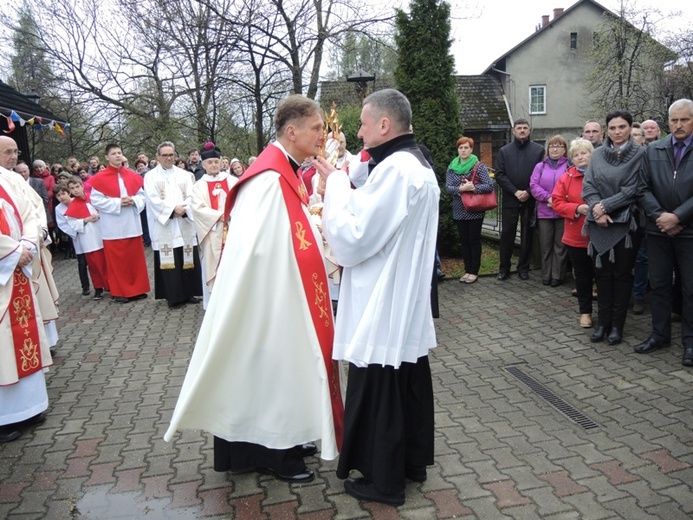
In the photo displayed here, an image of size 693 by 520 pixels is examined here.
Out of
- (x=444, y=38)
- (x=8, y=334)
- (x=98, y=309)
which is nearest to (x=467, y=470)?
→ (x=8, y=334)

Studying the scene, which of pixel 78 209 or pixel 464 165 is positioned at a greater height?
pixel 464 165

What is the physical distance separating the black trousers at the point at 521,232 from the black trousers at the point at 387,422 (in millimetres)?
5423

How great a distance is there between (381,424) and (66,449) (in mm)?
2320

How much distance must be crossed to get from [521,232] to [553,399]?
414 centimetres

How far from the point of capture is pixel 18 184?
4629 mm

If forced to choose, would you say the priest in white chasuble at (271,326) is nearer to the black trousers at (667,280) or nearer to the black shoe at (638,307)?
the black trousers at (667,280)

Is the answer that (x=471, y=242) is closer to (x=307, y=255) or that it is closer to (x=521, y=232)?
(x=521, y=232)

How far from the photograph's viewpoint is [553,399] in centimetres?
453

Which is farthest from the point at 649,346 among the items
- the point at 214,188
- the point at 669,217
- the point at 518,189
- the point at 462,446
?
the point at 214,188

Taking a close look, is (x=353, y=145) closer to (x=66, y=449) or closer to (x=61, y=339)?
(x=61, y=339)

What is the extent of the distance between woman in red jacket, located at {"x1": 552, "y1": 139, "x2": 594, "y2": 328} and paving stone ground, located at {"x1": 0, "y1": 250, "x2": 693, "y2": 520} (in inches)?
14.3

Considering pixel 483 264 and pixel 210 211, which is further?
pixel 483 264

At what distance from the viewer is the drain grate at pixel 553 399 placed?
4.13m

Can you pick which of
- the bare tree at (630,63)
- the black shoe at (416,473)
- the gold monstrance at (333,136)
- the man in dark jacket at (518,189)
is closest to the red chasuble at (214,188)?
the gold monstrance at (333,136)
